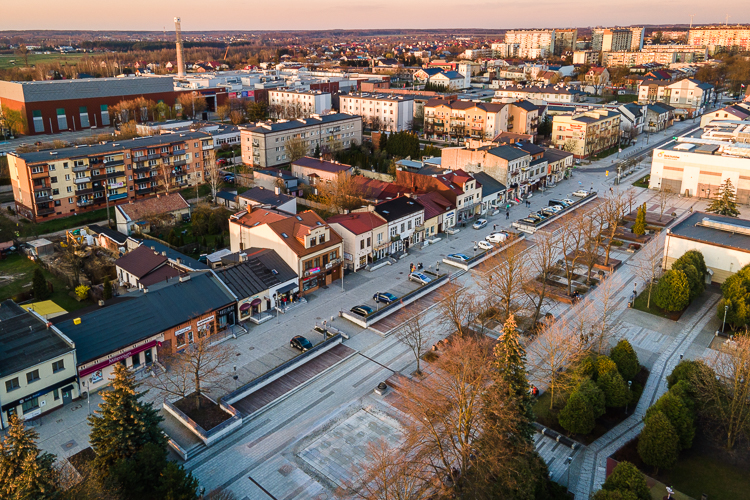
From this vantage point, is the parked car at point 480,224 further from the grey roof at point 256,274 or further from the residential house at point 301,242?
the grey roof at point 256,274

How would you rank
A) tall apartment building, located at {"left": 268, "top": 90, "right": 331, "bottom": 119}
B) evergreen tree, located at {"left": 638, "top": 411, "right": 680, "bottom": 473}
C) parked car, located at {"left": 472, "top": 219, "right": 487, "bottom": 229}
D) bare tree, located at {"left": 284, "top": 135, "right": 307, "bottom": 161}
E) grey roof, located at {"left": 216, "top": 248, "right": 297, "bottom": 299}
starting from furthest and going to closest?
1. tall apartment building, located at {"left": 268, "top": 90, "right": 331, "bottom": 119}
2. bare tree, located at {"left": 284, "top": 135, "right": 307, "bottom": 161}
3. parked car, located at {"left": 472, "top": 219, "right": 487, "bottom": 229}
4. grey roof, located at {"left": 216, "top": 248, "right": 297, "bottom": 299}
5. evergreen tree, located at {"left": 638, "top": 411, "right": 680, "bottom": 473}

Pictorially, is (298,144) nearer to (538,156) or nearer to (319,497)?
(538,156)

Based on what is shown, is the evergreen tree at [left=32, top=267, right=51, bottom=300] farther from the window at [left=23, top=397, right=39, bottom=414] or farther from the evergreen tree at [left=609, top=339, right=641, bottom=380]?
the evergreen tree at [left=609, top=339, right=641, bottom=380]

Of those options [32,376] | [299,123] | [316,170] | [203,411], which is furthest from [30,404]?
[299,123]

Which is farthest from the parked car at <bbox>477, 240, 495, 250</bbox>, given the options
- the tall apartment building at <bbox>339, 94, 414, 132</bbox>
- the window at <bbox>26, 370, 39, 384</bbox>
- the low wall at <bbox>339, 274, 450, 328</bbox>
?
the tall apartment building at <bbox>339, 94, 414, 132</bbox>

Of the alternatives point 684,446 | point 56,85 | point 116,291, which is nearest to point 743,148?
point 684,446

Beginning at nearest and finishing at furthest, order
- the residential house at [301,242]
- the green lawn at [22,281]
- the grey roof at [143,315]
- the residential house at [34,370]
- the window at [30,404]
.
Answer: the residential house at [34,370] → the window at [30,404] → the grey roof at [143,315] → the green lawn at [22,281] → the residential house at [301,242]

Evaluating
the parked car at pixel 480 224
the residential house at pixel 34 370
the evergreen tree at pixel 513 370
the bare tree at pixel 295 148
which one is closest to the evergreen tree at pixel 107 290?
the residential house at pixel 34 370
